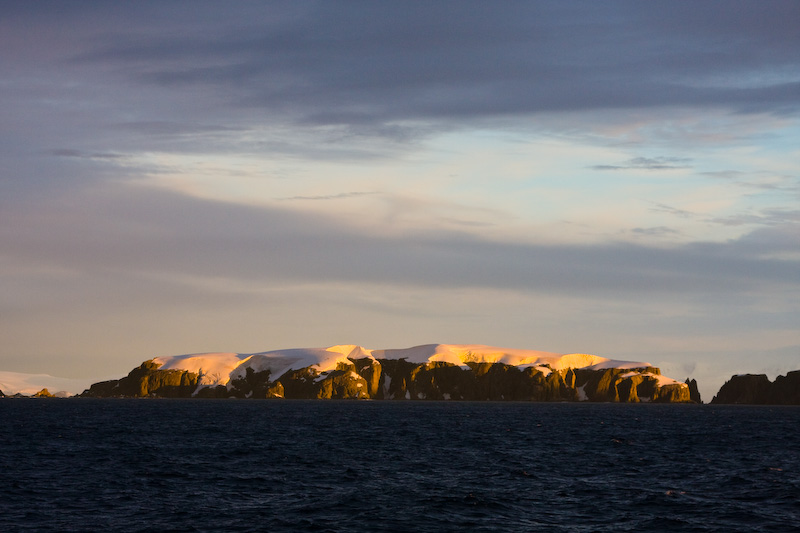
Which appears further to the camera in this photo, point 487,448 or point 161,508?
point 487,448

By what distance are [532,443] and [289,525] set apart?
64909 mm

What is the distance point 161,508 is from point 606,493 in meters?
32.6

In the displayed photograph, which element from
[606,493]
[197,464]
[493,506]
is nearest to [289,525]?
[493,506]

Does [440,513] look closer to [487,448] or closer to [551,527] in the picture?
[551,527]

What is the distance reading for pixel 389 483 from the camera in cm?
7100

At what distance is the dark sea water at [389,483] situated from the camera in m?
54.8

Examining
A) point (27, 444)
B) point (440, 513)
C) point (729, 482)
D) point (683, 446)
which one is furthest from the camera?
point (683, 446)

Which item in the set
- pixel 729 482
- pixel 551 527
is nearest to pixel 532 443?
pixel 729 482

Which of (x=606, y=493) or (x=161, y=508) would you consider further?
(x=606, y=493)

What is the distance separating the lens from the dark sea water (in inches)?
2156

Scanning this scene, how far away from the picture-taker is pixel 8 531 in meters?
50.7

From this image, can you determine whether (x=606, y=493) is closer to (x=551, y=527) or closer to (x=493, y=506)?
(x=493, y=506)

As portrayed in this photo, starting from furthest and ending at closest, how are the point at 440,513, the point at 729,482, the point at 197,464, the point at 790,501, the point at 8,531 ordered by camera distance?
the point at 197,464 → the point at 729,482 → the point at 790,501 → the point at 440,513 → the point at 8,531

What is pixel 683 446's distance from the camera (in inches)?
4429
